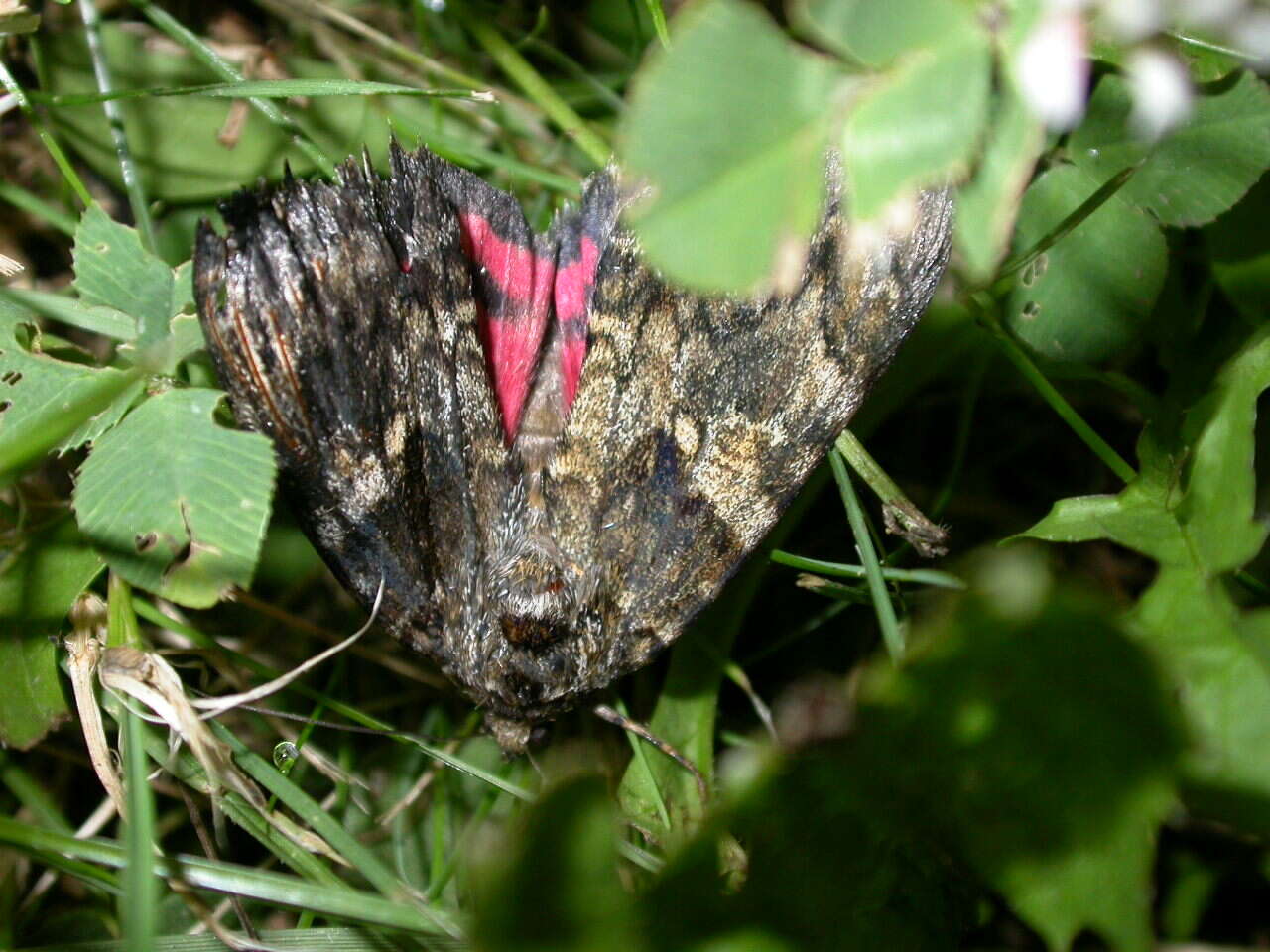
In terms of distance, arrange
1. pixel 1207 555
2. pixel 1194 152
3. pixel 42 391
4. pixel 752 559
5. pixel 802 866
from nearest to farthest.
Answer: pixel 802 866 < pixel 1207 555 < pixel 42 391 < pixel 1194 152 < pixel 752 559

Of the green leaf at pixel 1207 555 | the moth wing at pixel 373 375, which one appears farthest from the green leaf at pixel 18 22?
the green leaf at pixel 1207 555

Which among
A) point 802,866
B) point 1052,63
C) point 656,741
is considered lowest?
point 656,741

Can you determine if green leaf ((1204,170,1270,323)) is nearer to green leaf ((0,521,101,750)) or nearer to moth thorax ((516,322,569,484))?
moth thorax ((516,322,569,484))

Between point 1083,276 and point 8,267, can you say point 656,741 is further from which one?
point 8,267

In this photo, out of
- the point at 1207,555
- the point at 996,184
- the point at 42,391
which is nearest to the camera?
the point at 996,184

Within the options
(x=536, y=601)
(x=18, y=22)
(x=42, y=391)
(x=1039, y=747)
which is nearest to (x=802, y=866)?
(x=1039, y=747)

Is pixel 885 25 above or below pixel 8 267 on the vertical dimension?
above

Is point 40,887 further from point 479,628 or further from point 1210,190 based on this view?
point 1210,190
